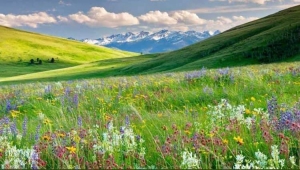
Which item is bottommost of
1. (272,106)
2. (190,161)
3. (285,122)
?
(190,161)

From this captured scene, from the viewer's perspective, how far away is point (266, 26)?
7681 centimetres

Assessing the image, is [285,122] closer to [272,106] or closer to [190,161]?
[272,106]

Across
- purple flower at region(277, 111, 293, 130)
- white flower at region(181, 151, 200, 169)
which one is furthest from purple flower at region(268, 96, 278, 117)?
white flower at region(181, 151, 200, 169)

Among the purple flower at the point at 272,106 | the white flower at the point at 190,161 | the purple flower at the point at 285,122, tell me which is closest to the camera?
the white flower at the point at 190,161

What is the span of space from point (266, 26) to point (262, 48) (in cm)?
2211

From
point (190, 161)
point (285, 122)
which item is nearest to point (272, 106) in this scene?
point (285, 122)

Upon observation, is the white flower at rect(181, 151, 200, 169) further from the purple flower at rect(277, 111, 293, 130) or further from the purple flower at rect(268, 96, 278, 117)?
the purple flower at rect(268, 96, 278, 117)

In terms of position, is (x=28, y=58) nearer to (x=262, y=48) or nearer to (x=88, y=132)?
(x=262, y=48)

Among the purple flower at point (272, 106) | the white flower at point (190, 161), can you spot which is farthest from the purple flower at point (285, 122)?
the white flower at point (190, 161)

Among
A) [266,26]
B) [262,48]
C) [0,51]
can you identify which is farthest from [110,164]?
[0,51]

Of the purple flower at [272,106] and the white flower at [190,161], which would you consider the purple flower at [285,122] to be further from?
the white flower at [190,161]

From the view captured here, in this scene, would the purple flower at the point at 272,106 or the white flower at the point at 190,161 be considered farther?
the purple flower at the point at 272,106

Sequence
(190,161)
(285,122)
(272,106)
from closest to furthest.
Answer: (190,161) → (285,122) → (272,106)

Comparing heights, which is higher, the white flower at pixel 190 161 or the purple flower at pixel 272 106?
the purple flower at pixel 272 106
